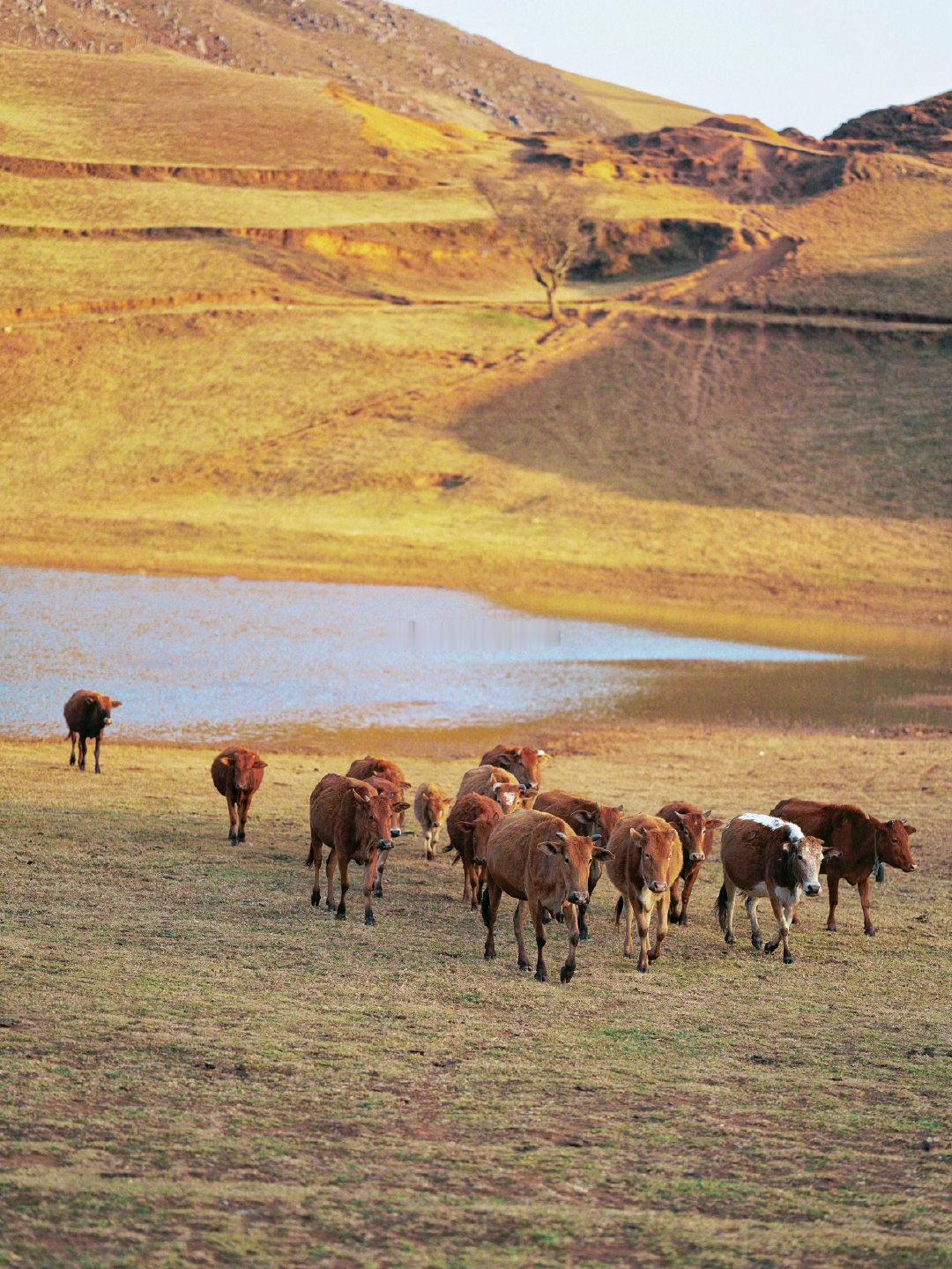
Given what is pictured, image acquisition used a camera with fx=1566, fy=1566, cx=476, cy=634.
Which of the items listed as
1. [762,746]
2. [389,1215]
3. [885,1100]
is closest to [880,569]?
[762,746]

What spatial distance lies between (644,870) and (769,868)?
1.49 metres

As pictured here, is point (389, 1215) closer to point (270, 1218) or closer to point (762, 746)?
point (270, 1218)

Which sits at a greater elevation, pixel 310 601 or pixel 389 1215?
pixel 310 601

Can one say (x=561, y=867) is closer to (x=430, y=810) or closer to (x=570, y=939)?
(x=570, y=939)

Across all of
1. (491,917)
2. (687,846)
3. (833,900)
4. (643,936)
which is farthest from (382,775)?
(643,936)

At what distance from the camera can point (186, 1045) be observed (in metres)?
10.3

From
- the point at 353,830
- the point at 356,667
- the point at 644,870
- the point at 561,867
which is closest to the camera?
the point at 561,867

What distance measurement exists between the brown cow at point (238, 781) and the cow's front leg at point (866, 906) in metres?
6.61

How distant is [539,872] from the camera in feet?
42.2

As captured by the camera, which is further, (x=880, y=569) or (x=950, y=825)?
(x=880, y=569)

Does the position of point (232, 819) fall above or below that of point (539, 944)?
above

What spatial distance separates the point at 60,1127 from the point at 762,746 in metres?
19.0

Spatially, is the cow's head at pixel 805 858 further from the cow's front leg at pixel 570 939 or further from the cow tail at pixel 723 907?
the cow's front leg at pixel 570 939

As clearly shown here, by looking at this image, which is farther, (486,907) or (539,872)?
(486,907)
